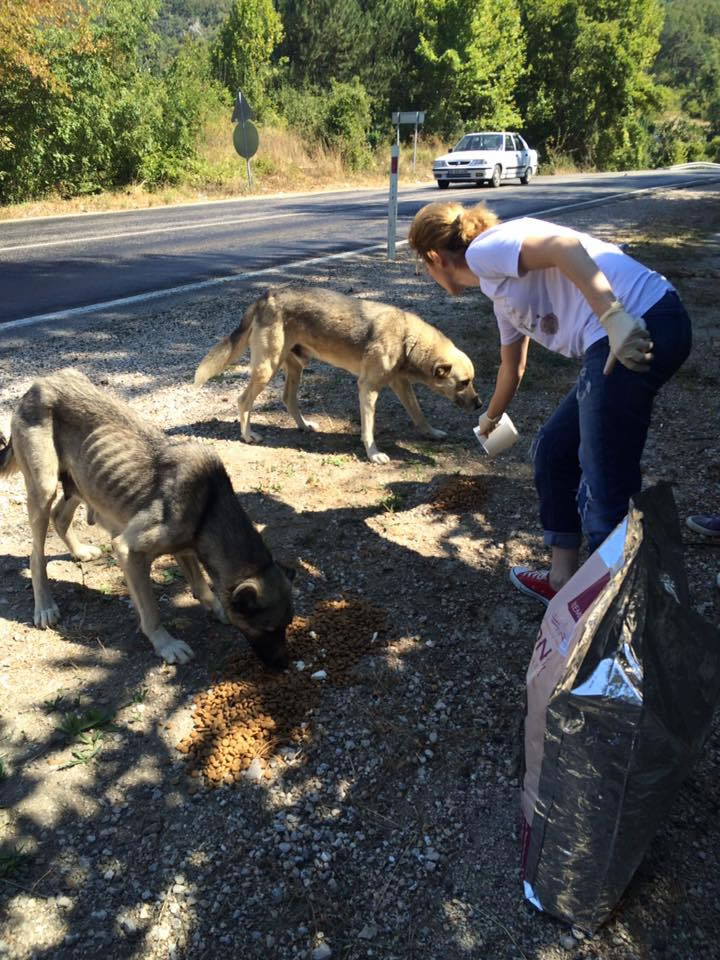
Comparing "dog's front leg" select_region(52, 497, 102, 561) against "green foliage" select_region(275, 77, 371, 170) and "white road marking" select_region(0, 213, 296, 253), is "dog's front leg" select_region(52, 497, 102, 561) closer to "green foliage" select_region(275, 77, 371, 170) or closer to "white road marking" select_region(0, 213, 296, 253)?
"white road marking" select_region(0, 213, 296, 253)

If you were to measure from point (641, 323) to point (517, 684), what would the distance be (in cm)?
169

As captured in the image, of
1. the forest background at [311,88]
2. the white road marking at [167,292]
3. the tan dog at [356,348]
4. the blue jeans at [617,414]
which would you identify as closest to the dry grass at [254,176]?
the forest background at [311,88]

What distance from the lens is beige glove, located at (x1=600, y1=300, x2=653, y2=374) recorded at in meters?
2.52

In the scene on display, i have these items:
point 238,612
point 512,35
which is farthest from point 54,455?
point 512,35

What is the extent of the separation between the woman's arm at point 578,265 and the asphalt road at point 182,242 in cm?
754

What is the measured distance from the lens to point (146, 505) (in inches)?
138

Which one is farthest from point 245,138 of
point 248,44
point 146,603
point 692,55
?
point 692,55

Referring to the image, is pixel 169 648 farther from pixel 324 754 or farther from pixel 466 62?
pixel 466 62

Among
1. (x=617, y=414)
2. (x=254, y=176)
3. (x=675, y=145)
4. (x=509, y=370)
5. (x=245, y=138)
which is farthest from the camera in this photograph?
(x=675, y=145)

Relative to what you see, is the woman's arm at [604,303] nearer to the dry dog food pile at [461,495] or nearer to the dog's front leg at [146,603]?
the dry dog food pile at [461,495]

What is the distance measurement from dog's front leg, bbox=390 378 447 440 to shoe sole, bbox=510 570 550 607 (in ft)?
7.34

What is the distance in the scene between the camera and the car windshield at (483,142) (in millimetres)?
27000

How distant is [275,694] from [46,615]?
55.7 inches

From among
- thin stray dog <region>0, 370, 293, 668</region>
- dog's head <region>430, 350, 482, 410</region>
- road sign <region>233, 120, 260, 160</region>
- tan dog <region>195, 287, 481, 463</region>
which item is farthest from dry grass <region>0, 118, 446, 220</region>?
thin stray dog <region>0, 370, 293, 668</region>
